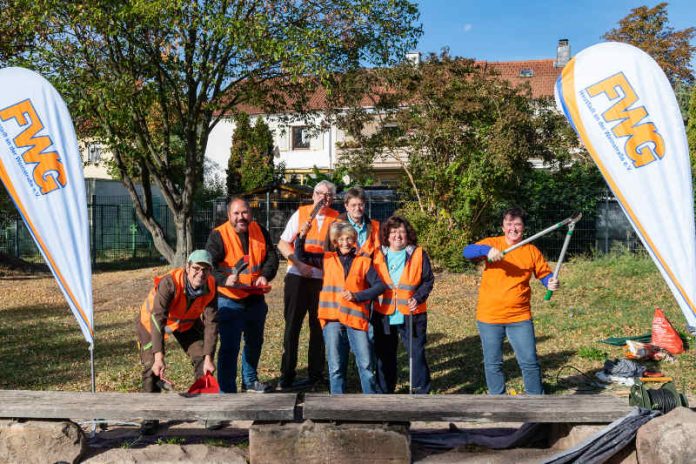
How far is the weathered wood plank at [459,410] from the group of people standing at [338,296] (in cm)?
78

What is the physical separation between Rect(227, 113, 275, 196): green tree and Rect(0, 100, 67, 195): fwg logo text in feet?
83.7

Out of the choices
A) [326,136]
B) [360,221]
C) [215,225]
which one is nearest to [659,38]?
[326,136]

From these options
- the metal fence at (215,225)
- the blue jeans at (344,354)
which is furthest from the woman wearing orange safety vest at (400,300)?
the metal fence at (215,225)

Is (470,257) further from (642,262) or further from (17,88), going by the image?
(642,262)

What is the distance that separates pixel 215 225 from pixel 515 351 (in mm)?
17012

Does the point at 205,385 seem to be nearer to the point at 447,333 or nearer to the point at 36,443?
the point at 36,443

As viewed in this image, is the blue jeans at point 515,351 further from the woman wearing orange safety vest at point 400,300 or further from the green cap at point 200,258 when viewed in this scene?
the green cap at point 200,258

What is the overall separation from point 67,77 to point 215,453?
1232 cm

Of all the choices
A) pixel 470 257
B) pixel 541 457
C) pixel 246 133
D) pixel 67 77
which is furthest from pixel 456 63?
pixel 246 133

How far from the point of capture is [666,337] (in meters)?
7.74

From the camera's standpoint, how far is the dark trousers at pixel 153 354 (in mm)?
5242

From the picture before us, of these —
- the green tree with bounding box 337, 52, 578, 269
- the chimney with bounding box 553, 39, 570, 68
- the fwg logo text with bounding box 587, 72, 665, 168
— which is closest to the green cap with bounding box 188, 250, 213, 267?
the fwg logo text with bounding box 587, 72, 665, 168

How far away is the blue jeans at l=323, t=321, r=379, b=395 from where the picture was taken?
5469 mm

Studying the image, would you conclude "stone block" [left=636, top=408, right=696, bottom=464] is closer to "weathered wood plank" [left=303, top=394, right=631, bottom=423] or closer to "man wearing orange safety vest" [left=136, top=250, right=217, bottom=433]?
"weathered wood plank" [left=303, top=394, right=631, bottom=423]
